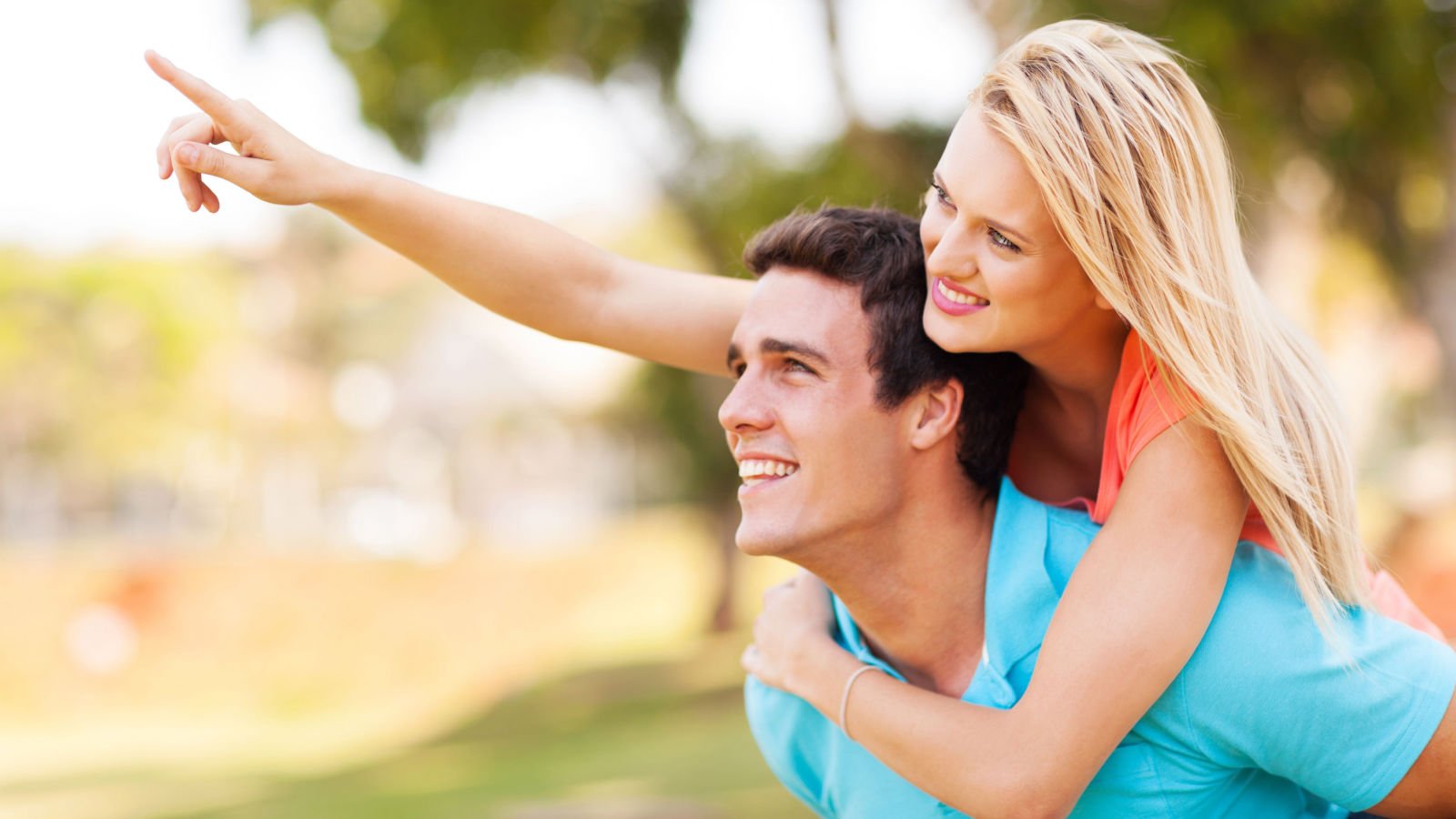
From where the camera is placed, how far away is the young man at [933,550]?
7.60ft

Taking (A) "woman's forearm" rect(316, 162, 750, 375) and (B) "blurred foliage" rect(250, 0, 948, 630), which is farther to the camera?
(B) "blurred foliage" rect(250, 0, 948, 630)

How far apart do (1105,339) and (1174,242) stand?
339 mm

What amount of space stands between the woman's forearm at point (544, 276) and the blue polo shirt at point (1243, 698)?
74 centimetres

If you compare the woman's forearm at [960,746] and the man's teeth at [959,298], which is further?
the man's teeth at [959,298]

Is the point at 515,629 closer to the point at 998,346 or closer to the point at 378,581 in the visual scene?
the point at 378,581

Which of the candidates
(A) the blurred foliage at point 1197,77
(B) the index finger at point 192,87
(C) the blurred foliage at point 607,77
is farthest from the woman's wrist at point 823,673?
(C) the blurred foliage at point 607,77

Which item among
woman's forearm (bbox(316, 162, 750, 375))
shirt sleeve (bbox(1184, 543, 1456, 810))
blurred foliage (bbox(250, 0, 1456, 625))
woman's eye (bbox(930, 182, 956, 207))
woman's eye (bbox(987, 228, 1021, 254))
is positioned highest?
blurred foliage (bbox(250, 0, 1456, 625))

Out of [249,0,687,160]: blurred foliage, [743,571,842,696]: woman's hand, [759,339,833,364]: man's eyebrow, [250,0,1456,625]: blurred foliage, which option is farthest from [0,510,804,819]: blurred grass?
[759,339,833,364]: man's eyebrow

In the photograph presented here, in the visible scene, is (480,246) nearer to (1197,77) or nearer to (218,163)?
Result: (218,163)

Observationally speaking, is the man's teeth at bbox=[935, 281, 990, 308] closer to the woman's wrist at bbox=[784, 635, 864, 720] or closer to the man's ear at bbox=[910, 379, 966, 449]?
the man's ear at bbox=[910, 379, 966, 449]

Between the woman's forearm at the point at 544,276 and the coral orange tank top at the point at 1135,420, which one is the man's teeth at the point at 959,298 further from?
the woman's forearm at the point at 544,276

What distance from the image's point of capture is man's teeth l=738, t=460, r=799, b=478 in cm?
262

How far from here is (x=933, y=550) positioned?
2.71m

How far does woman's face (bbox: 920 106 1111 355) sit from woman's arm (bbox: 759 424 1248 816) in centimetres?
30
